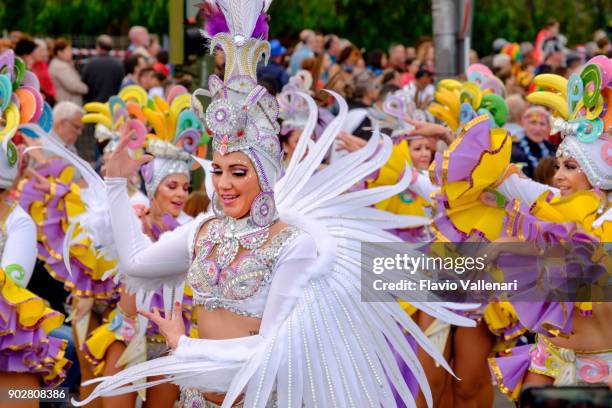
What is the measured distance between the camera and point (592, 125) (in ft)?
20.3

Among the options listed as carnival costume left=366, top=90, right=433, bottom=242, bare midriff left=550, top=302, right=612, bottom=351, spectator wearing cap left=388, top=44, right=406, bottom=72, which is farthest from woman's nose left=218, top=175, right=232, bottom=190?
spectator wearing cap left=388, top=44, right=406, bottom=72

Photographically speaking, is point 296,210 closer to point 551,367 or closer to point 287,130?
point 551,367

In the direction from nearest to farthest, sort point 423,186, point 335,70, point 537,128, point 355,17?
point 423,186 → point 537,128 → point 335,70 → point 355,17

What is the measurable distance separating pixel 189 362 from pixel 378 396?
2.41ft

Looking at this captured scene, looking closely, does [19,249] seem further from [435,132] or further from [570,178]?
[435,132]

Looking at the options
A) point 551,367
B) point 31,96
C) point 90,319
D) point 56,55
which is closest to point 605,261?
point 551,367

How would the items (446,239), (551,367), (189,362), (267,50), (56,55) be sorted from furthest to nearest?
(56,55) < (446,239) < (551,367) < (267,50) < (189,362)

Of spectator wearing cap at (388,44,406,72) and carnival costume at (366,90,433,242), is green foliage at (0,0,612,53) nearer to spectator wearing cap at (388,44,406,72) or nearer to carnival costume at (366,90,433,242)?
spectator wearing cap at (388,44,406,72)

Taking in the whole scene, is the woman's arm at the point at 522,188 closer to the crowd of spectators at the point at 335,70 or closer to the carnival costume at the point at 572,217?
the carnival costume at the point at 572,217

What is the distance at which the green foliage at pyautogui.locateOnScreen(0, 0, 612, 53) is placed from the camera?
24188mm

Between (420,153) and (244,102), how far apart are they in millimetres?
4065

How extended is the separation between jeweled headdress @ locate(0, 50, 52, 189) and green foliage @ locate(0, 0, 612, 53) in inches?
652

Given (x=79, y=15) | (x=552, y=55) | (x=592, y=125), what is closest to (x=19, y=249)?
(x=592, y=125)

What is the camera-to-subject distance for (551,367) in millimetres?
6145
